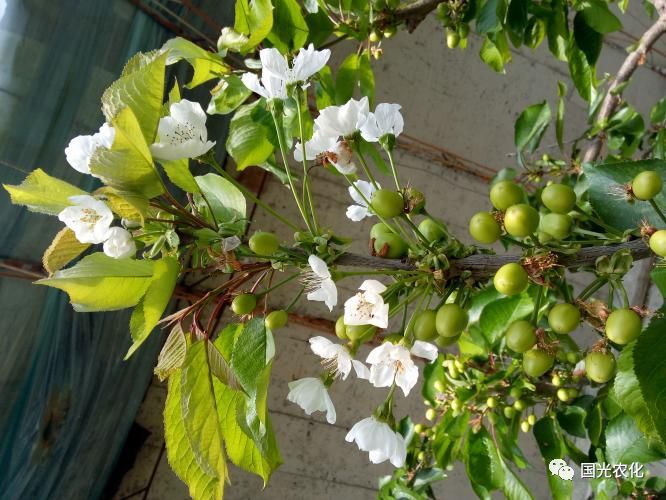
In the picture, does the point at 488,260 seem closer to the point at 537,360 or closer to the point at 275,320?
the point at 537,360

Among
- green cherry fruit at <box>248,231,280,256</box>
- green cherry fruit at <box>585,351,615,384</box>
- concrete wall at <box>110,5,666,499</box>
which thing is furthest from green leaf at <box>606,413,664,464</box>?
concrete wall at <box>110,5,666,499</box>

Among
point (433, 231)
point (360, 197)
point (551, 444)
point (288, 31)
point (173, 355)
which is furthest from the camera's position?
point (551, 444)

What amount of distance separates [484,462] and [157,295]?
2.88ft

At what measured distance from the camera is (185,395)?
491mm

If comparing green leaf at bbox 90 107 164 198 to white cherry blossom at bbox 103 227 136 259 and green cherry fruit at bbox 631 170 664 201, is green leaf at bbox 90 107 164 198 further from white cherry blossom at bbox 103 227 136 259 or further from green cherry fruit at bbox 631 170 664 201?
green cherry fruit at bbox 631 170 664 201

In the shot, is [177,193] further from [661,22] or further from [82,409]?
[661,22]

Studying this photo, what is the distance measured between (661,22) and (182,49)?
0.98 metres

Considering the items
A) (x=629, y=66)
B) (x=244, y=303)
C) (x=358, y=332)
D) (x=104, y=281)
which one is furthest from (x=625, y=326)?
(x=629, y=66)

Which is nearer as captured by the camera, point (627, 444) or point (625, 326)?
point (625, 326)

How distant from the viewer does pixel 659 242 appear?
47cm

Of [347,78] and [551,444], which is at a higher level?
[347,78]

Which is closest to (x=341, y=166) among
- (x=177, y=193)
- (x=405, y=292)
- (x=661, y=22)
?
(x=405, y=292)

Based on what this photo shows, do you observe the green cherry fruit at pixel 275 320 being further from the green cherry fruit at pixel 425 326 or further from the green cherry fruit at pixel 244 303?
the green cherry fruit at pixel 425 326

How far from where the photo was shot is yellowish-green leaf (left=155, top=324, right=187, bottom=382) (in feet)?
1.67
